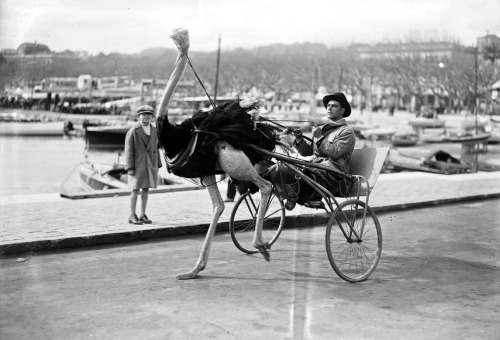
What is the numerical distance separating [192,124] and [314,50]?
127288 millimetres

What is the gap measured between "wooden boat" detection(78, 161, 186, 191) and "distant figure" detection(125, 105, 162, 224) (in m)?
7.95

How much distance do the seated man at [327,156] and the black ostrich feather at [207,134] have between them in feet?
2.11

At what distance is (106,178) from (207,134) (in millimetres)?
13722

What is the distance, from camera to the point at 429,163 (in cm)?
2545

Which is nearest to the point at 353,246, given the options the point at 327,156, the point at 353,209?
the point at 353,209

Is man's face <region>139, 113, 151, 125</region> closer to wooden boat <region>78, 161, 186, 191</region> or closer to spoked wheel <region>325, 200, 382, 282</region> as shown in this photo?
spoked wheel <region>325, 200, 382, 282</region>

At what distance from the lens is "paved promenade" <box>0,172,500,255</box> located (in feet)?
27.0

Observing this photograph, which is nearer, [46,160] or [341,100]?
[341,100]

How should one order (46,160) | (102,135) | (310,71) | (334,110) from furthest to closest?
(310,71), (46,160), (102,135), (334,110)

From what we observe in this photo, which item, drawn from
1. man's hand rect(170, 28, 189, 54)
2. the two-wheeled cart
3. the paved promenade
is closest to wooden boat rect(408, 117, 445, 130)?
the paved promenade

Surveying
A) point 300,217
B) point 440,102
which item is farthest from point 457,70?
point 300,217

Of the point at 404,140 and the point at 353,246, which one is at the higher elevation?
the point at 353,246

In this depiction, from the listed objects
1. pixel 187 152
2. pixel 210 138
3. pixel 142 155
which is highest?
pixel 210 138

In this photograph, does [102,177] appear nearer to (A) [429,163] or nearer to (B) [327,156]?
(A) [429,163]
